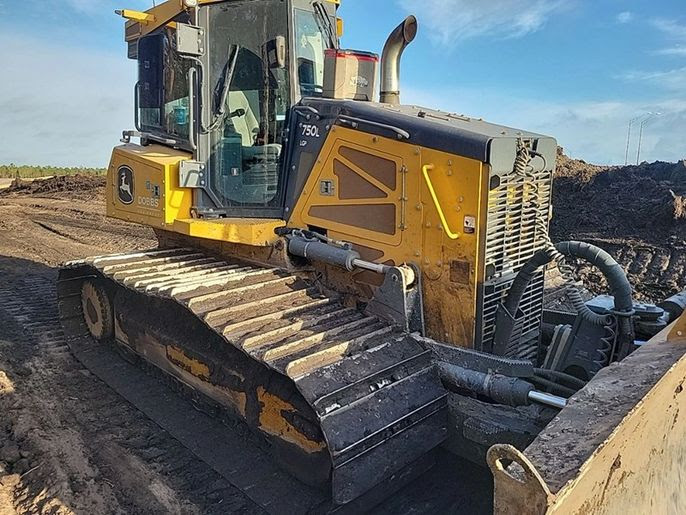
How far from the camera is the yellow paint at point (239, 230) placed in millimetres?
4375

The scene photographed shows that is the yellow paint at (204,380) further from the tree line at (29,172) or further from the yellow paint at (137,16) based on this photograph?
the tree line at (29,172)

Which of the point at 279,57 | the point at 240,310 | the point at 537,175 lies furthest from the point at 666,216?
the point at 240,310

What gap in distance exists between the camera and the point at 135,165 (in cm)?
510

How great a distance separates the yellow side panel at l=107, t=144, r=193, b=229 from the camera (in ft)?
15.5

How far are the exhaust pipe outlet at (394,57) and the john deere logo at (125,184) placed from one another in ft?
7.68

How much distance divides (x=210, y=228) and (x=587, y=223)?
9289mm

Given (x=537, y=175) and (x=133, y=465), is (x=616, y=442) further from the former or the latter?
(x=133, y=465)

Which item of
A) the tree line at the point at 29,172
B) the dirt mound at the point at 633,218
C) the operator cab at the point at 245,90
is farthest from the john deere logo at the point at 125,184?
the tree line at the point at 29,172

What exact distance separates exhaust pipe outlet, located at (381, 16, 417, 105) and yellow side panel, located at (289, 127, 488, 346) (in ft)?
2.04

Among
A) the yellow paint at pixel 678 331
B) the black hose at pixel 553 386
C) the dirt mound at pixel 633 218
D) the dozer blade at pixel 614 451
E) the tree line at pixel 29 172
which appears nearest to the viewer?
the dozer blade at pixel 614 451

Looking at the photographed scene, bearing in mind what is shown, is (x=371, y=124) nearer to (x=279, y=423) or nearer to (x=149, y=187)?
(x=279, y=423)

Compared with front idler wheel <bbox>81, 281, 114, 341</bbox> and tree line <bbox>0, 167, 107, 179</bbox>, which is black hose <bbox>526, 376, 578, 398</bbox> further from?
tree line <bbox>0, 167, 107, 179</bbox>

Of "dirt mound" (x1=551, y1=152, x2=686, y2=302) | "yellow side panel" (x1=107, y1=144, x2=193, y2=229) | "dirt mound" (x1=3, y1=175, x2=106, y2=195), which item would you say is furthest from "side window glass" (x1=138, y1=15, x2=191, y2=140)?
"dirt mound" (x1=3, y1=175, x2=106, y2=195)

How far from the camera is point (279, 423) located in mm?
3484
